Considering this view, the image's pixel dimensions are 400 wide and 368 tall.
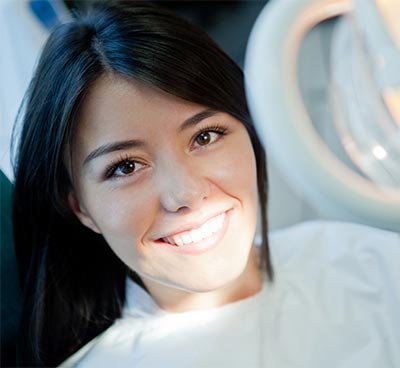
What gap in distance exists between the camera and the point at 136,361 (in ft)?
2.63

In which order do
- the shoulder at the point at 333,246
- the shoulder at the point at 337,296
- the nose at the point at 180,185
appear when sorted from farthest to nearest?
the shoulder at the point at 333,246
the shoulder at the point at 337,296
the nose at the point at 180,185

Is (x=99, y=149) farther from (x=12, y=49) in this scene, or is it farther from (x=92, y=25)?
(x=12, y=49)

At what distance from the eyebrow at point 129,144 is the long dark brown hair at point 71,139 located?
0.02 meters

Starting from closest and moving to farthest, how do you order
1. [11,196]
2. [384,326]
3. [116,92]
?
[116,92], [384,326], [11,196]

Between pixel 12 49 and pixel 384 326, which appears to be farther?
pixel 12 49

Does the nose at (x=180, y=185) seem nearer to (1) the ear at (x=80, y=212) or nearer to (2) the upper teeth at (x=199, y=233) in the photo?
(2) the upper teeth at (x=199, y=233)

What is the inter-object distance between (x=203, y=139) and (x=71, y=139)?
173mm

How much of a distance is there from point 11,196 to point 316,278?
53 centimetres

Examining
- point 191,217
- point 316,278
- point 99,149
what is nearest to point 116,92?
point 99,149

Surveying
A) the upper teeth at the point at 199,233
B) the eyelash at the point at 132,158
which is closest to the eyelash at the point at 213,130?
the eyelash at the point at 132,158

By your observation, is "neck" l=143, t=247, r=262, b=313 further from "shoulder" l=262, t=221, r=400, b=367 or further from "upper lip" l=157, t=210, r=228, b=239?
"upper lip" l=157, t=210, r=228, b=239

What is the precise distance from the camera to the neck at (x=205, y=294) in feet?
2.70

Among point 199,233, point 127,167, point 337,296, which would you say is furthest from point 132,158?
point 337,296

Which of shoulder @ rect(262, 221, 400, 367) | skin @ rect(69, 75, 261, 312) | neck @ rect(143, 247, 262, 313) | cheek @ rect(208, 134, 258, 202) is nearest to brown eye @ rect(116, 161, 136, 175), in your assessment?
skin @ rect(69, 75, 261, 312)
